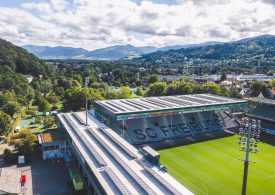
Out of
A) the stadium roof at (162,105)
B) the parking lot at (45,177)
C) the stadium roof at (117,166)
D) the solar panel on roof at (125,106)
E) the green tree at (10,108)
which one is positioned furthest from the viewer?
the green tree at (10,108)

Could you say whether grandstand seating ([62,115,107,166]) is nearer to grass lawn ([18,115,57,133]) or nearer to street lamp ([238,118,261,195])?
grass lawn ([18,115,57,133])

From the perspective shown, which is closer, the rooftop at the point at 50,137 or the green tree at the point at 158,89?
the rooftop at the point at 50,137

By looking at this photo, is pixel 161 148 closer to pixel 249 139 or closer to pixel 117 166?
pixel 117 166

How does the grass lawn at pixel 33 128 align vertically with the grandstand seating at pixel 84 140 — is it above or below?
below

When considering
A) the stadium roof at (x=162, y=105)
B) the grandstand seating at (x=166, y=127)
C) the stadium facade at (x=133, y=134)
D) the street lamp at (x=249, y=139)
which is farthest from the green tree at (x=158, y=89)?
the street lamp at (x=249, y=139)

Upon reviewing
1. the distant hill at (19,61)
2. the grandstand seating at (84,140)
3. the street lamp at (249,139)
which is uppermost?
the distant hill at (19,61)

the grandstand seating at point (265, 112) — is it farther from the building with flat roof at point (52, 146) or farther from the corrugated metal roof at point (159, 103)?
the building with flat roof at point (52, 146)

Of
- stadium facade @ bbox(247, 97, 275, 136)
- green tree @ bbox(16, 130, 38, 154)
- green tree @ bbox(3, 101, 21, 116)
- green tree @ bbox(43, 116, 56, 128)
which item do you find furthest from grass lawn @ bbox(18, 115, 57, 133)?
stadium facade @ bbox(247, 97, 275, 136)
